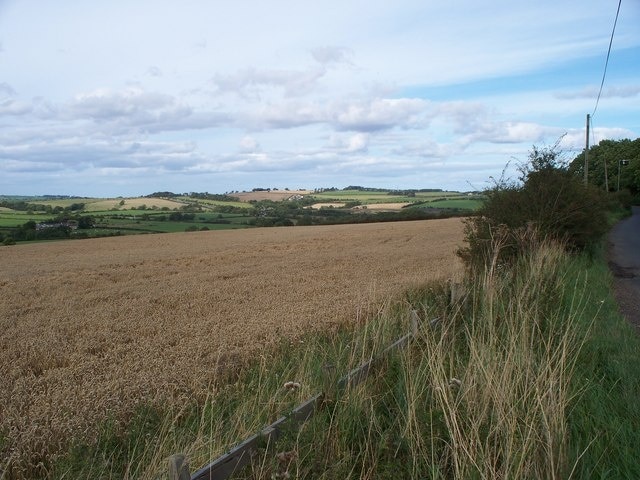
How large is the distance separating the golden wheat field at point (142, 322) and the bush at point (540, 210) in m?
2.22

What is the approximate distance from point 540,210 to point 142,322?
10798mm

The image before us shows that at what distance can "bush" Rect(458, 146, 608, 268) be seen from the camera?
1430cm

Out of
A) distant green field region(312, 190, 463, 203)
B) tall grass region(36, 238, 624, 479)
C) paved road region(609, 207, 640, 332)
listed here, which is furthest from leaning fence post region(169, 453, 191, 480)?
distant green field region(312, 190, 463, 203)

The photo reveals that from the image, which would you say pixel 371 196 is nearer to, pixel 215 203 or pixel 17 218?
pixel 215 203

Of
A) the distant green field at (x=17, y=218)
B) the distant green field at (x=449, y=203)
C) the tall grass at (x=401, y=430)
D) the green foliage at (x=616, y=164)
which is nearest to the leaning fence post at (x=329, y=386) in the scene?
the tall grass at (x=401, y=430)

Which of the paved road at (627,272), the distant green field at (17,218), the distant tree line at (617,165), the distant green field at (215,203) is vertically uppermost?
the distant tree line at (617,165)

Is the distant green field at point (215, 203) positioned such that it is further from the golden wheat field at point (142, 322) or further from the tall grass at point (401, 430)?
the tall grass at point (401, 430)

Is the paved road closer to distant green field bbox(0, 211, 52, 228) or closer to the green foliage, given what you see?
distant green field bbox(0, 211, 52, 228)

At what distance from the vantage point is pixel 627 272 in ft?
57.1

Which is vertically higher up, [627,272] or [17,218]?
[17,218]

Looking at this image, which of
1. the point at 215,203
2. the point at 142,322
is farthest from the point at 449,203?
the point at 142,322

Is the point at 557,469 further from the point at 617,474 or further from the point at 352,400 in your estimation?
the point at 352,400

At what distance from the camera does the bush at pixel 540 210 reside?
46.9 feet

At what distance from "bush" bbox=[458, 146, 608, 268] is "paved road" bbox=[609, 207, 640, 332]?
162 cm
